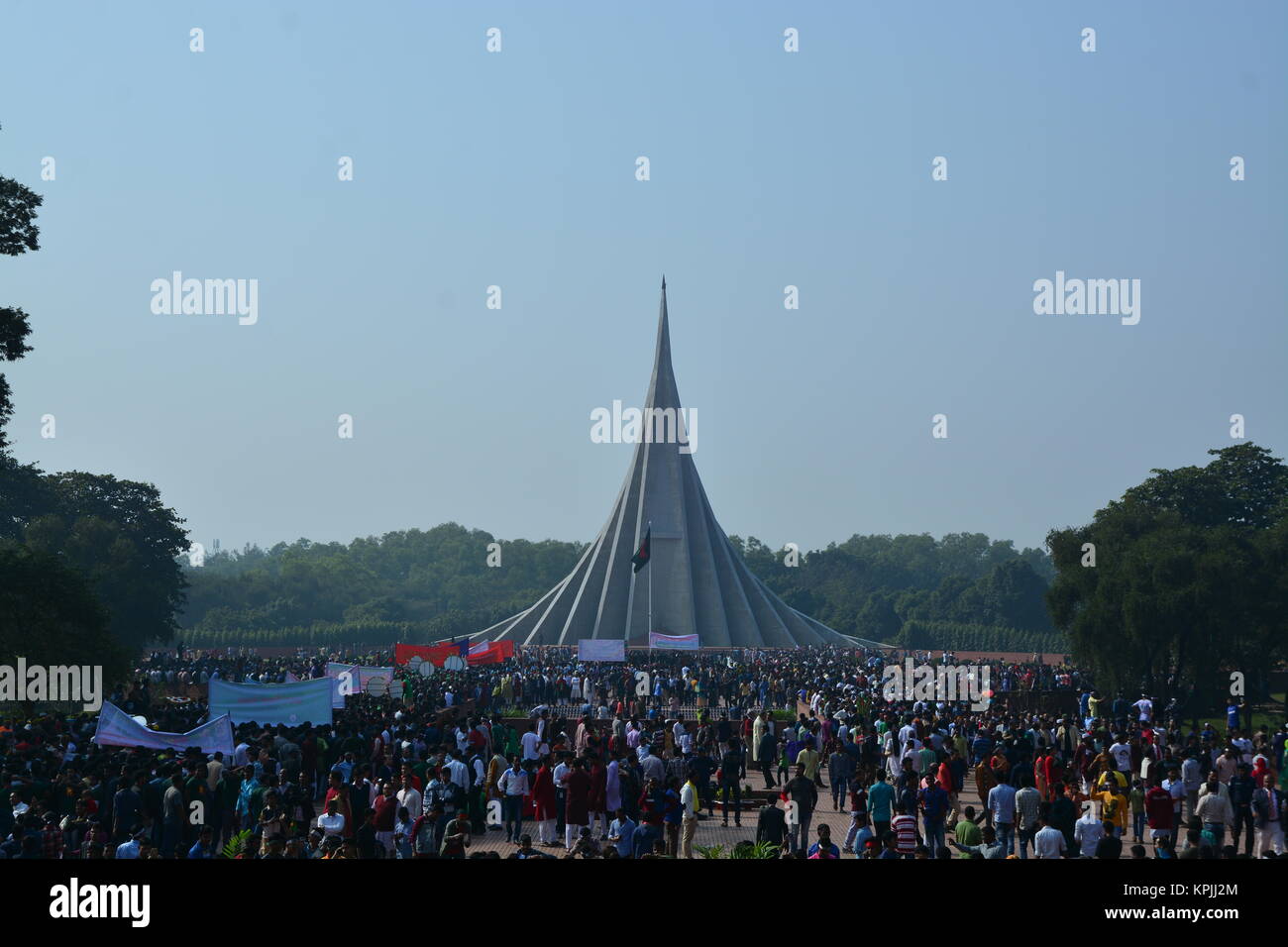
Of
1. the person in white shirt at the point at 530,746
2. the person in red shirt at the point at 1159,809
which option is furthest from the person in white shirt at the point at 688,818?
the person in white shirt at the point at 530,746

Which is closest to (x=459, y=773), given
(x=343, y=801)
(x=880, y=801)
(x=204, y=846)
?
(x=343, y=801)

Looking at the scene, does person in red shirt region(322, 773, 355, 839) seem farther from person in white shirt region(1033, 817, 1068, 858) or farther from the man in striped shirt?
person in white shirt region(1033, 817, 1068, 858)

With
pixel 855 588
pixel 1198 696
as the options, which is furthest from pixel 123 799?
pixel 855 588

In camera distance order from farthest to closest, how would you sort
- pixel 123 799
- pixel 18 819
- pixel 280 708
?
pixel 280 708
pixel 123 799
pixel 18 819

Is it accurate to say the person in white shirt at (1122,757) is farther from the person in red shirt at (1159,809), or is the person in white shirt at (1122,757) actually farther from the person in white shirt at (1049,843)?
the person in white shirt at (1049,843)

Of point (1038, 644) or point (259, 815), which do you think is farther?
point (1038, 644)

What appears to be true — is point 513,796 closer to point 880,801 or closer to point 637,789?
point 637,789
